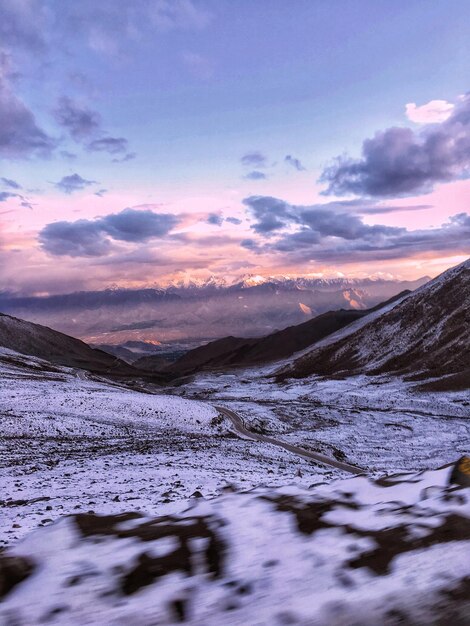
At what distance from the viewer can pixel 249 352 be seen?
191 metres

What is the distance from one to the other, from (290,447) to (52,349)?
150 meters

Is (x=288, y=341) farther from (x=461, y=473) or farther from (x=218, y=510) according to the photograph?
(x=218, y=510)

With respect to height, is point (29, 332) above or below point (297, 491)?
above

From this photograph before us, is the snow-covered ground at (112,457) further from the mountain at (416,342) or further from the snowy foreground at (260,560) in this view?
the mountain at (416,342)

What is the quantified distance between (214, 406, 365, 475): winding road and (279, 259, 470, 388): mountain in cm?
5118

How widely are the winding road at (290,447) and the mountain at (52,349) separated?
3910 inches

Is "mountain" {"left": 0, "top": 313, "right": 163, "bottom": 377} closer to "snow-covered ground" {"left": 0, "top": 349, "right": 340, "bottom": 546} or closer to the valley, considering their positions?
the valley

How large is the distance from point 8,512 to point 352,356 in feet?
378

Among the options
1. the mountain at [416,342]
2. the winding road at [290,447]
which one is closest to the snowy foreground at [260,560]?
the winding road at [290,447]

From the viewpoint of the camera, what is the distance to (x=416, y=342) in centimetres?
11194

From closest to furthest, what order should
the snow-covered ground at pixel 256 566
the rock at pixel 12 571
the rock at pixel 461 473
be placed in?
1. the snow-covered ground at pixel 256 566
2. the rock at pixel 12 571
3. the rock at pixel 461 473

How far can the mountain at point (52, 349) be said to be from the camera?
520ft

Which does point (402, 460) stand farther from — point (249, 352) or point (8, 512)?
point (249, 352)

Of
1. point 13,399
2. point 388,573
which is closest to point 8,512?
point 388,573
